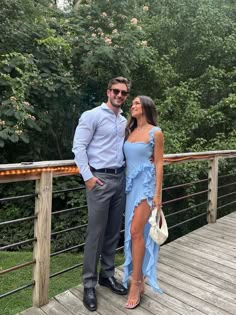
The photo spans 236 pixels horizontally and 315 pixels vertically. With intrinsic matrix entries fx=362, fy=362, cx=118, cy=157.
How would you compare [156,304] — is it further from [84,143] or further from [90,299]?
[84,143]

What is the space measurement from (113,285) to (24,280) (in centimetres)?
173

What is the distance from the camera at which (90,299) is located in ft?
7.97

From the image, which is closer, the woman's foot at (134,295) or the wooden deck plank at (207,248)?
the woman's foot at (134,295)

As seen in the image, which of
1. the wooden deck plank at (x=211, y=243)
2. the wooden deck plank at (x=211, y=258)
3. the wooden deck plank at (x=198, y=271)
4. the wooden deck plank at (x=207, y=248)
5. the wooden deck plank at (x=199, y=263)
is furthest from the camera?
the wooden deck plank at (x=211, y=243)

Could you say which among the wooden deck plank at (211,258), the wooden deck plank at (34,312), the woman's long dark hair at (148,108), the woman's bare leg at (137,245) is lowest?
the wooden deck plank at (34,312)

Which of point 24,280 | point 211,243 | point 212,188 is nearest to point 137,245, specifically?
point 211,243

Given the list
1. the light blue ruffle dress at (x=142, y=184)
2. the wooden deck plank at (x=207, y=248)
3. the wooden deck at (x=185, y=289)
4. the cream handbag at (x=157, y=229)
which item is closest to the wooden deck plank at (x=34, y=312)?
the wooden deck at (x=185, y=289)

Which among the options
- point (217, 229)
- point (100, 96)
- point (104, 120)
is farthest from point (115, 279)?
point (100, 96)

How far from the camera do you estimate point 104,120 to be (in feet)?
7.88

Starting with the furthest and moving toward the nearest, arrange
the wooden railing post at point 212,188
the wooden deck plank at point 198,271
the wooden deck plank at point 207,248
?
the wooden railing post at point 212,188 → the wooden deck plank at point 207,248 → the wooden deck plank at point 198,271

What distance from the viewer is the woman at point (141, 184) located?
238 centimetres

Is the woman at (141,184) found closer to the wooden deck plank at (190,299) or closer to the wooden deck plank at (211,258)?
the wooden deck plank at (190,299)

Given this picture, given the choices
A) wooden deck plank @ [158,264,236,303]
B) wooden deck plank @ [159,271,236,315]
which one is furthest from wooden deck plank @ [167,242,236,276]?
wooden deck plank @ [159,271,236,315]

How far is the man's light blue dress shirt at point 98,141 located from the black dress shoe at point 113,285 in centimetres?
86
